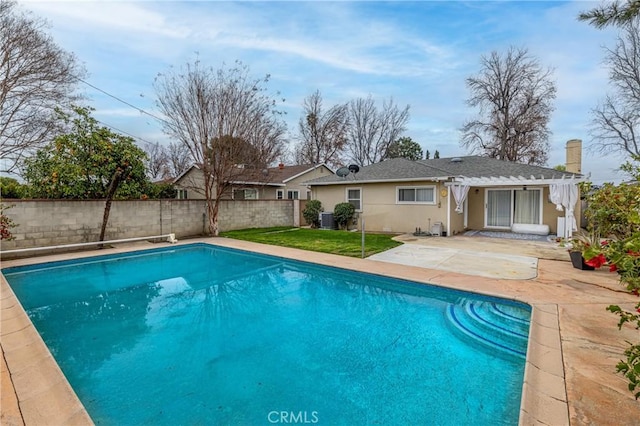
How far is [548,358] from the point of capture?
361 centimetres

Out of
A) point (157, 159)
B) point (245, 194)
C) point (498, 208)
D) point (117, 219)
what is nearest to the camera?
point (117, 219)

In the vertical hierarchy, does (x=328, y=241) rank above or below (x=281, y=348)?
above

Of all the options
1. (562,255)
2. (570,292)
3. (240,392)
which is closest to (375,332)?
(240,392)

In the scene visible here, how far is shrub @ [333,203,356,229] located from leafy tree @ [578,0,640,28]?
1090cm

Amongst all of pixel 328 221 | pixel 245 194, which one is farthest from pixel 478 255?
pixel 245 194

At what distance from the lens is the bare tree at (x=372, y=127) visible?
35.0 meters

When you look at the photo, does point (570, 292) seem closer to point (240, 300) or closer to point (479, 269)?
point (479, 269)

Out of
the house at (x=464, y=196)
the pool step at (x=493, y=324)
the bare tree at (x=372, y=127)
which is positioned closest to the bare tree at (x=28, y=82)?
the house at (x=464, y=196)

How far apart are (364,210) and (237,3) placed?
1035cm

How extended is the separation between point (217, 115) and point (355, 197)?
25.8ft

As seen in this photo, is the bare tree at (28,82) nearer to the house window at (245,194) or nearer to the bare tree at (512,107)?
the house window at (245,194)

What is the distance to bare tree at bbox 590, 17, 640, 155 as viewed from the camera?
1955 centimetres

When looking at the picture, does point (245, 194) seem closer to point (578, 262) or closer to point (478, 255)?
point (478, 255)

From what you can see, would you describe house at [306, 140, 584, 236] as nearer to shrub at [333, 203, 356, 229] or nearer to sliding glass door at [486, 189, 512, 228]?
sliding glass door at [486, 189, 512, 228]
